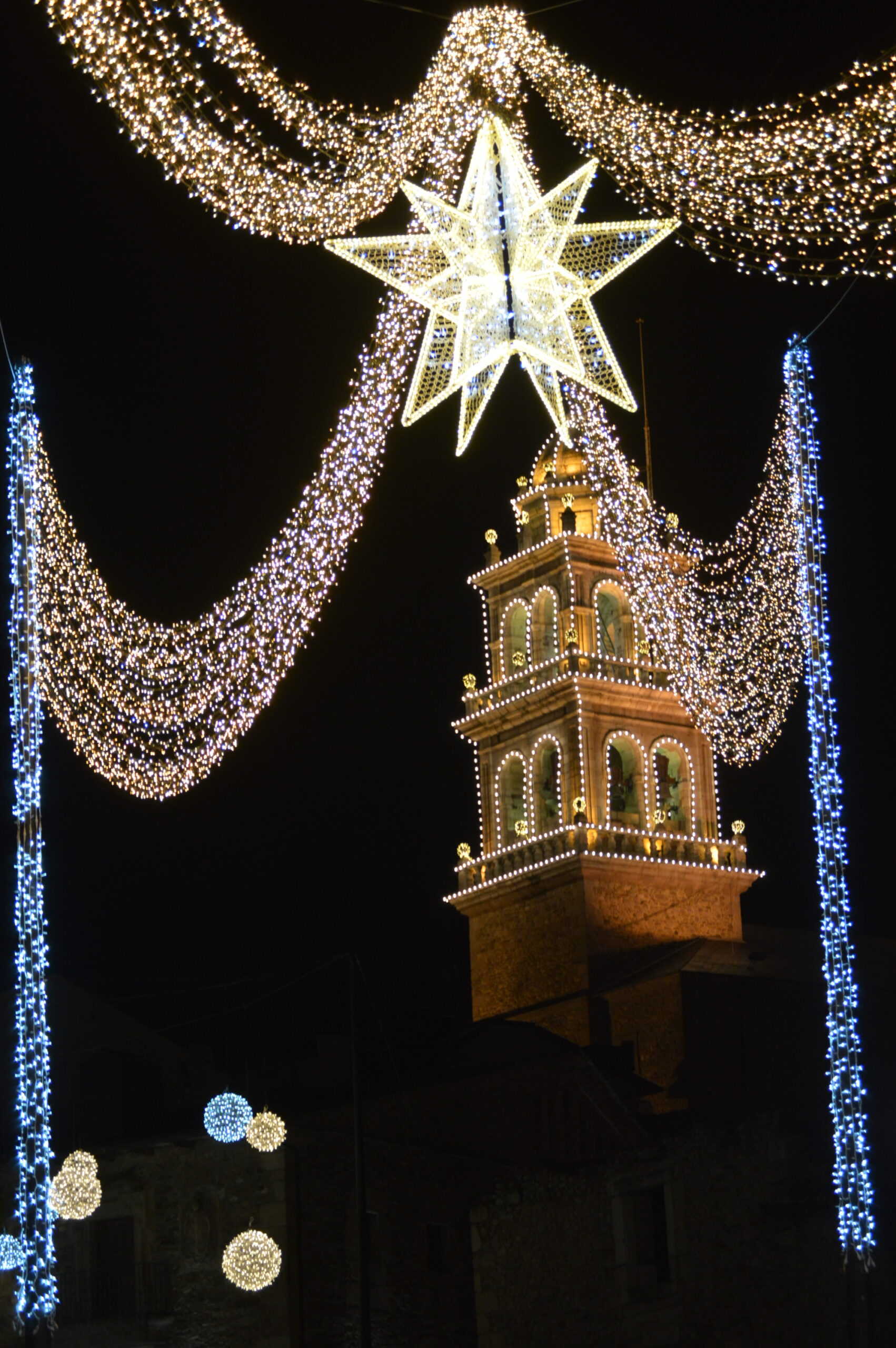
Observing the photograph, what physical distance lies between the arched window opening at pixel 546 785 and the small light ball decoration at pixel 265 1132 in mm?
16852

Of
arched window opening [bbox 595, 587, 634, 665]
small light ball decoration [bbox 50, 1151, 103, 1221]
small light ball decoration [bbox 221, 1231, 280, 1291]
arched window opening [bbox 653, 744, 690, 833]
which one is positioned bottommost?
small light ball decoration [bbox 221, 1231, 280, 1291]

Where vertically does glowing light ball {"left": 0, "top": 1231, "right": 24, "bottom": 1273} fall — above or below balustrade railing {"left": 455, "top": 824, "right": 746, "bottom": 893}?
below

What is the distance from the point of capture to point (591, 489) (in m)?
55.8

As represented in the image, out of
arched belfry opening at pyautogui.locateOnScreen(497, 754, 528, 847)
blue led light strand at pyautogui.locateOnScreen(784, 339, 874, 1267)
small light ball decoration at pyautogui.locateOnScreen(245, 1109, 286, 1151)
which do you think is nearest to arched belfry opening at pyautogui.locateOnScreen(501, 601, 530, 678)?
arched belfry opening at pyautogui.locateOnScreen(497, 754, 528, 847)

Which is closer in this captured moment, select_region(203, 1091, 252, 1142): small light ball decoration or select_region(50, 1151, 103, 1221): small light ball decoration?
select_region(203, 1091, 252, 1142): small light ball decoration

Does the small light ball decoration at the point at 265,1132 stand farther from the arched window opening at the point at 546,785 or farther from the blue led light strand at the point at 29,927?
the arched window opening at the point at 546,785

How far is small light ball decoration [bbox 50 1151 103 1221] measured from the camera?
3853 cm

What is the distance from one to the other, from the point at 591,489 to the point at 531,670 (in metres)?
4.56

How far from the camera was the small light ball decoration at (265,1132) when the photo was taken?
124 ft

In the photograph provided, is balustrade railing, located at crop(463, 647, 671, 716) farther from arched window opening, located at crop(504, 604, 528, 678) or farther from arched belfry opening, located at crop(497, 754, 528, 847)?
arched belfry opening, located at crop(497, 754, 528, 847)

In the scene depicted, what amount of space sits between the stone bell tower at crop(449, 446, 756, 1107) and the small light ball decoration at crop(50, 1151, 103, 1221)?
15.0 metres

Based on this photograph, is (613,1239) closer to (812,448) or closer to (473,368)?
(812,448)

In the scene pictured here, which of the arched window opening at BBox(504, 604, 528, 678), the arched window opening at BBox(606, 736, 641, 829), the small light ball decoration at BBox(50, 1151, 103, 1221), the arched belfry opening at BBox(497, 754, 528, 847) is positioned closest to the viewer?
the small light ball decoration at BBox(50, 1151, 103, 1221)

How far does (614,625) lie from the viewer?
5538 centimetres
